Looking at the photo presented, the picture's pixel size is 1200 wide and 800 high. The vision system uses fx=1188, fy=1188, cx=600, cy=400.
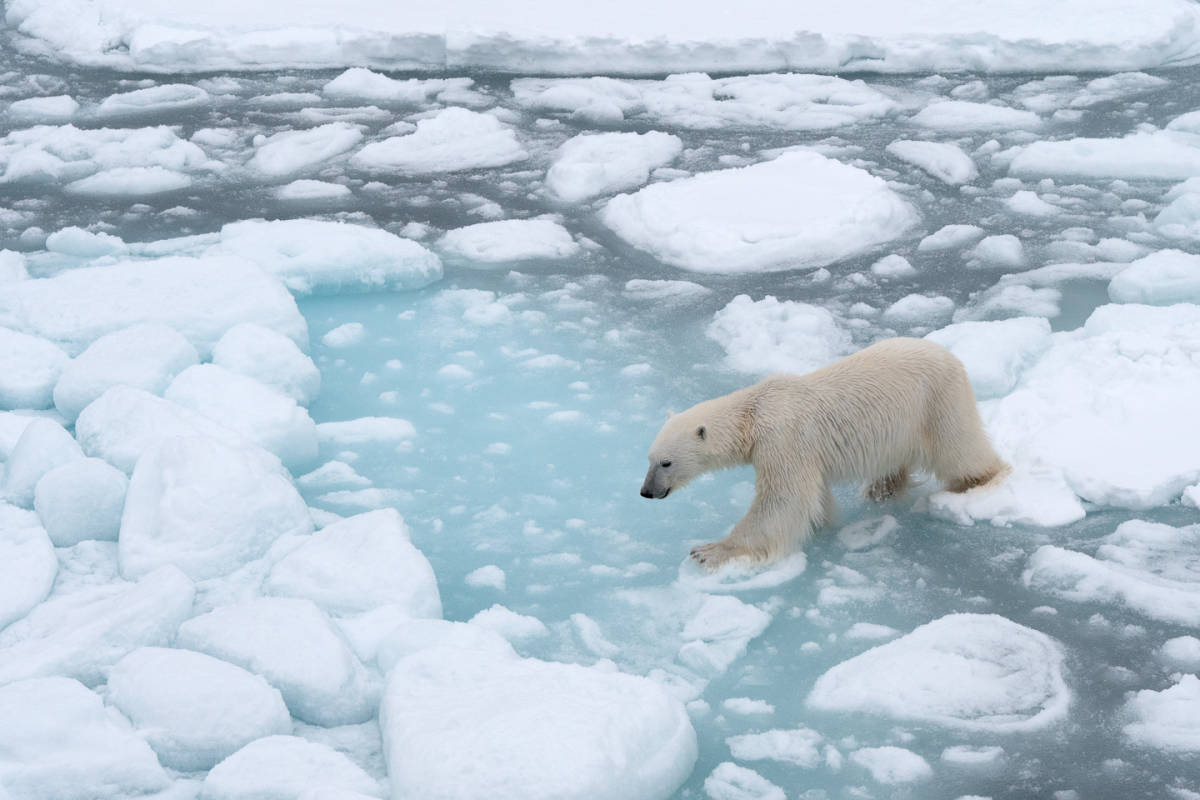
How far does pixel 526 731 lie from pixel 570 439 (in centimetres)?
177

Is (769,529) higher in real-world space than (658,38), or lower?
lower

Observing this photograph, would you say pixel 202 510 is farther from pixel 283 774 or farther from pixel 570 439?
pixel 570 439

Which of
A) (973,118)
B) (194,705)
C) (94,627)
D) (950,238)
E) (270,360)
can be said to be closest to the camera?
(194,705)

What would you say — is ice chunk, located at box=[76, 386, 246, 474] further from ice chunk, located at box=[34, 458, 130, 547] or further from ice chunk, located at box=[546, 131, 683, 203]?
ice chunk, located at box=[546, 131, 683, 203]

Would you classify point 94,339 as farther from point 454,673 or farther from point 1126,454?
point 1126,454

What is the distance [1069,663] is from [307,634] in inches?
74.0

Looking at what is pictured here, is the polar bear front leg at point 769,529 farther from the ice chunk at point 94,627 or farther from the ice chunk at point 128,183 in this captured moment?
the ice chunk at point 128,183

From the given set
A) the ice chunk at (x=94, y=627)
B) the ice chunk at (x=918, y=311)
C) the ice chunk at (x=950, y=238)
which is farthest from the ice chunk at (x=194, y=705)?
the ice chunk at (x=950, y=238)

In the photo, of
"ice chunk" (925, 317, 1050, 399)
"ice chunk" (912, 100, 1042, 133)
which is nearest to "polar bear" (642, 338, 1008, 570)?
"ice chunk" (925, 317, 1050, 399)

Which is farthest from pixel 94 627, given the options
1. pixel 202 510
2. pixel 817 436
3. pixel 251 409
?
pixel 817 436

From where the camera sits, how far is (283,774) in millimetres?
2447

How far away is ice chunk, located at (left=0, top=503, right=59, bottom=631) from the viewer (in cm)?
308

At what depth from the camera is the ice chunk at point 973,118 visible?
7195 mm

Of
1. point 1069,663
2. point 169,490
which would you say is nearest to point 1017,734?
point 1069,663
